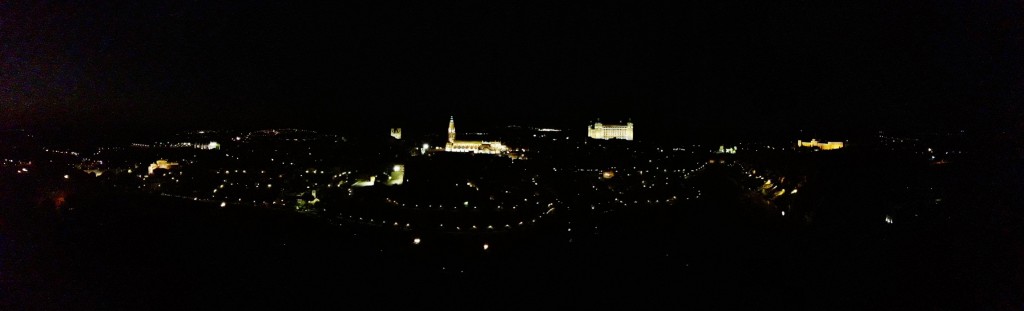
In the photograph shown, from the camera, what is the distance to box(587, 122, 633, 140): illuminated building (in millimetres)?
25453

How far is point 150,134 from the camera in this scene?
33375mm

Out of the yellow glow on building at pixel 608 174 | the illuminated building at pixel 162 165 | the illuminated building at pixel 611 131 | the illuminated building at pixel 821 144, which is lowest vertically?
the yellow glow on building at pixel 608 174

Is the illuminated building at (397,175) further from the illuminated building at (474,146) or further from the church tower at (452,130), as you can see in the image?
the church tower at (452,130)

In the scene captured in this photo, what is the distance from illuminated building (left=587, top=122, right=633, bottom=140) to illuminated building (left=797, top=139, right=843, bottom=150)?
714 centimetres

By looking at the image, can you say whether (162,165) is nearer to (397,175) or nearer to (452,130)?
(397,175)

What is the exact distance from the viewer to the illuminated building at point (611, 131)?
2545cm

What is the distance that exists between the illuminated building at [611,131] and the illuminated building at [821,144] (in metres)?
7.14

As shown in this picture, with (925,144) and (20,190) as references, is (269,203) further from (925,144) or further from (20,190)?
(925,144)

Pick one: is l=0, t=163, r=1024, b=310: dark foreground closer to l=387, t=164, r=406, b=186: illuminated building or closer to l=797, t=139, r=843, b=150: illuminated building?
l=387, t=164, r=406, b=186: illuminated building

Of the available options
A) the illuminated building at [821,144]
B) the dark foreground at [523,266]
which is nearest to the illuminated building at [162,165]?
the dark foreground at [523,266]

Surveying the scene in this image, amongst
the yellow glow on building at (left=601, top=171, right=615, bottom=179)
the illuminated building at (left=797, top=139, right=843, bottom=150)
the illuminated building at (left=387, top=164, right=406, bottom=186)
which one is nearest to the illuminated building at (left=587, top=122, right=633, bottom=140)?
the illuminated building at (left=797, top=139, right=843, bottom=150)

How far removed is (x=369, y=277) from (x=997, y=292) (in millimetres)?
5765

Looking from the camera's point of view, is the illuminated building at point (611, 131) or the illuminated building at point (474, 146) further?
the illuminated building at point (611, 131)

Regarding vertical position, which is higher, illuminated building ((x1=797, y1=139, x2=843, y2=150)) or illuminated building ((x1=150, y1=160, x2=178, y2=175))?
illuminated building ((x1=797, y1=139, x2=843, y2=150))
